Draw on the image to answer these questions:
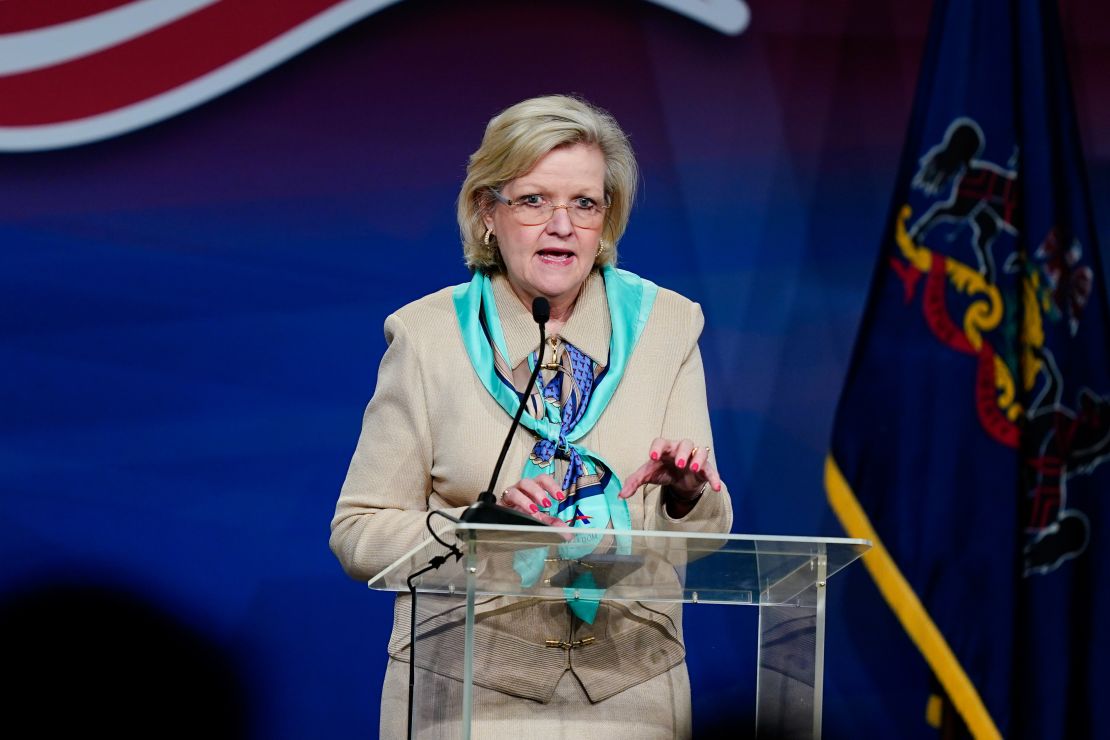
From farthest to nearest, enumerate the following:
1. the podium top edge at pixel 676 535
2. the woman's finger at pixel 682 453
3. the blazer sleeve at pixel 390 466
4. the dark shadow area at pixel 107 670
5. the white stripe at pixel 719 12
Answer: the white stripe at pixel 719 12, the dark shadow area at pixel 107 670, the blazer sleeve at pixel 390 466, the woman's finger at pixel 682 453, the podium top edge at pixel 676 535

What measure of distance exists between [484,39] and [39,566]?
1774mm

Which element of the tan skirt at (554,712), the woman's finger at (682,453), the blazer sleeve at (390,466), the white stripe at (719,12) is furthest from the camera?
the white stripe at (719,12)

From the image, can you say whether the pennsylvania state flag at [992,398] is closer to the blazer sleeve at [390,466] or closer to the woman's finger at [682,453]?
the blazer sleeve at [390,466]

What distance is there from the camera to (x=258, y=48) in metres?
3.64

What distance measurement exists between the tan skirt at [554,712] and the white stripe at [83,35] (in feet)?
7.07

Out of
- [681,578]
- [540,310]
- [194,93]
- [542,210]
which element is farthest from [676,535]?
[194,93]

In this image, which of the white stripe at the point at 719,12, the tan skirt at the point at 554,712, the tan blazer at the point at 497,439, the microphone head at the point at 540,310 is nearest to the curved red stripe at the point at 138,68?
the white stripe at the point at 719,12

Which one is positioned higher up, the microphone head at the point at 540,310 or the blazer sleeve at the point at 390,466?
the microphone head at the point at 540,310

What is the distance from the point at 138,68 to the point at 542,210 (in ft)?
5.35

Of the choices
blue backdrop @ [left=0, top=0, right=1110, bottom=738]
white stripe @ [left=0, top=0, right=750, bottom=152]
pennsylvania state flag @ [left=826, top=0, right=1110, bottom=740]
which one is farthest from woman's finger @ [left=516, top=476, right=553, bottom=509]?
white stripe @ [left=0, top=0, right=750, bottom=152]

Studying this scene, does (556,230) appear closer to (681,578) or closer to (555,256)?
(555,256)

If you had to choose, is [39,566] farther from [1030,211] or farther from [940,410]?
[1030,211]

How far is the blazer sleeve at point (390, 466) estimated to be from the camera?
2275 mm

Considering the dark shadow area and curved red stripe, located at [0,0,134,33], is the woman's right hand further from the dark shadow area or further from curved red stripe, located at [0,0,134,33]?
curved red stripe, located at [0,0,134,33]
